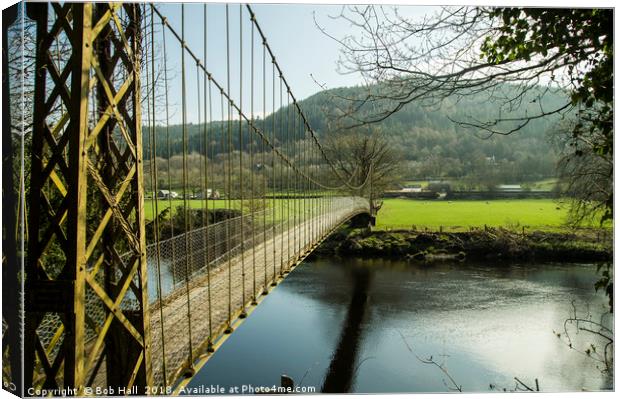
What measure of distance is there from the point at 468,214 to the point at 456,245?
2.13m

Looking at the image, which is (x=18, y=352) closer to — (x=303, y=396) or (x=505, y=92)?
(x=303, y=396)

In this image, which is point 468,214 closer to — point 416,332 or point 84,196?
point 416,332

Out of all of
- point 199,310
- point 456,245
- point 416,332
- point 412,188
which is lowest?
point 416,332

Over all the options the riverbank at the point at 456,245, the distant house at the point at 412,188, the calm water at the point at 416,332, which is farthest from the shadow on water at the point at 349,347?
the distant house at the point at 412,188

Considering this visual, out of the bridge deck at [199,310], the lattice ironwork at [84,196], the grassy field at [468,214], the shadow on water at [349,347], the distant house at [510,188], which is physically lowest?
the shadow on water at [349,347]

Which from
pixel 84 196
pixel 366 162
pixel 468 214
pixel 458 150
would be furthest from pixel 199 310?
pixel 458 150

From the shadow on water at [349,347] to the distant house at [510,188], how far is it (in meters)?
6.87

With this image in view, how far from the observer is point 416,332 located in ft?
27.1

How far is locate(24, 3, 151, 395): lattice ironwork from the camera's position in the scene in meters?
1.31

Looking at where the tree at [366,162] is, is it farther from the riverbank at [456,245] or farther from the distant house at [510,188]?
the distant house at [510,188]

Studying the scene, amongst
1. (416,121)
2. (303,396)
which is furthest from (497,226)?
(303,396)

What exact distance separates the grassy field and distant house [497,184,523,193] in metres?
0.57

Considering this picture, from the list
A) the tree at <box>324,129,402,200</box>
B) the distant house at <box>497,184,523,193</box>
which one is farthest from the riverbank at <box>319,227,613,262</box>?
the distant house at <box>497,184,523,193</box>

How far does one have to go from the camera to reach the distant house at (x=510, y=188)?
16.6 meters
